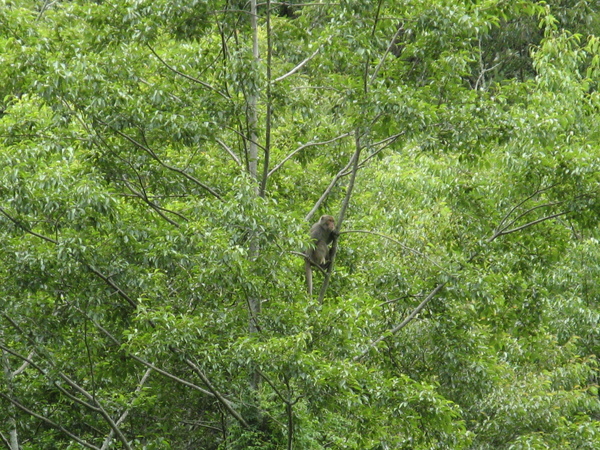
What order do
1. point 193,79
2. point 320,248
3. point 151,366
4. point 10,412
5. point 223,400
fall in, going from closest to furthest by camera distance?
point 151,366, point 223,400, point 193,79, point 10,412, point 320,248

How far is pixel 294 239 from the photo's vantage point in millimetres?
8828

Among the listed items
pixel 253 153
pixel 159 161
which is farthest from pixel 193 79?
pixel 253 153

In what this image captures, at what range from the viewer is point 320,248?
36.2ft

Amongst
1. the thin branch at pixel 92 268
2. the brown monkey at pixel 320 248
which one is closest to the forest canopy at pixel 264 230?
the thin branch at pixel 92 268

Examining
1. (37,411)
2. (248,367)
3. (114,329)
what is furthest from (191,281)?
(37,411)

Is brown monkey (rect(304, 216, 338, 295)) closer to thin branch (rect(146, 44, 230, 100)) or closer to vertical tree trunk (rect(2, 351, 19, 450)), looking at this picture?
thin branch (rect(146, 44, 230, 100))

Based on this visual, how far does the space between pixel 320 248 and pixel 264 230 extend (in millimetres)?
2263

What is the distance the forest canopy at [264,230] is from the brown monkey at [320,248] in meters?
0.26

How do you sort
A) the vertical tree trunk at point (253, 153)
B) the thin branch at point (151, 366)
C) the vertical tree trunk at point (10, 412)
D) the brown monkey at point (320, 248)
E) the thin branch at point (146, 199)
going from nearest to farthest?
the thin branch at point (151, 366) → the vertical tree trunk at point (253, 153) → the thin branch at point (146, 199) → the vertical tree trunk at point (10, 412) → the brown monkey at point (320, 248)

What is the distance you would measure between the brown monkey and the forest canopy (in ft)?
0.86

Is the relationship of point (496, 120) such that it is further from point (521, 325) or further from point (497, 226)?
point (521, 325)

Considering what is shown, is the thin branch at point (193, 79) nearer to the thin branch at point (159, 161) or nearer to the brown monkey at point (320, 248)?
the thin branch at point (159, 161)

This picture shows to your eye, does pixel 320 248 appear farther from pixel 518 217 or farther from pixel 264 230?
pixel 518 217

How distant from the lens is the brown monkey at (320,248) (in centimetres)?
1094
